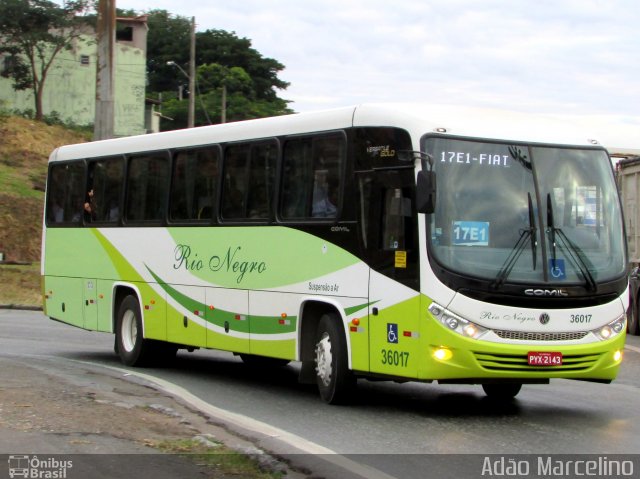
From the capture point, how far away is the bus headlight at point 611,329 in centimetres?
1125

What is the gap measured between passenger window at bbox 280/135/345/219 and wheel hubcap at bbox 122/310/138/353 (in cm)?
432

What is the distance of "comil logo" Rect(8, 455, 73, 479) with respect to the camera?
7531mm

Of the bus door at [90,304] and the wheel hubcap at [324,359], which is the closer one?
the wheel hubcap at [324,359]

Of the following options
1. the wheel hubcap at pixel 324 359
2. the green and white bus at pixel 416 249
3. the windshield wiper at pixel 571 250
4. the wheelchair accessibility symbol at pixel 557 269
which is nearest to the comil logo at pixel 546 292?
the green and white bus at pixel 416 249

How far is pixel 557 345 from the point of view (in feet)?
35.9

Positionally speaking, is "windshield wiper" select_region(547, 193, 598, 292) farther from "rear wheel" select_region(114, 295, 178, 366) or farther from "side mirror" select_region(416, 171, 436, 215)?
"rear wheel" select_region(114, 295, 178, 366)

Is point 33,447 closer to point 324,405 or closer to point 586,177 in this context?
point 324,405

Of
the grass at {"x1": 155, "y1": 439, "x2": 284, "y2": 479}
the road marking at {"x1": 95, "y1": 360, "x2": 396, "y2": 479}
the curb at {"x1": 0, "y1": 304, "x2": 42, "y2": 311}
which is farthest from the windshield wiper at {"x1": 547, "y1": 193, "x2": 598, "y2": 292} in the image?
the curb at {"x1": 0, "y1": 304, "x2": 42, "y2": 311}

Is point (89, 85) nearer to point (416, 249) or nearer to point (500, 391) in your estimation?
point (500, 391)

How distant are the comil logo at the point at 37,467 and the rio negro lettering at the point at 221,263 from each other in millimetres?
5844

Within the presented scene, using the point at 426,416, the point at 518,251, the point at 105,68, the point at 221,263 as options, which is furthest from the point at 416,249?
the point at 105,68

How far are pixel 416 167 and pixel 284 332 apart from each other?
288cm

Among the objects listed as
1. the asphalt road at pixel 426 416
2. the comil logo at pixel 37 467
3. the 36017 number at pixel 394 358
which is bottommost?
the asphalt road at pixel 426 416

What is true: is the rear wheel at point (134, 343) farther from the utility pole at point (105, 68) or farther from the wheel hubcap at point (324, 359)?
the utility pole at point (105, 68)
